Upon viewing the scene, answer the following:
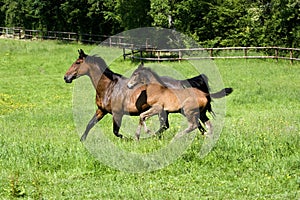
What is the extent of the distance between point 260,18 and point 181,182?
3482 cm

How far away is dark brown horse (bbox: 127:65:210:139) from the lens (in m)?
11.2

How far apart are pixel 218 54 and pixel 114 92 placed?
92.1 ft

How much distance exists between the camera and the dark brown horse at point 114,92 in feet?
38.8

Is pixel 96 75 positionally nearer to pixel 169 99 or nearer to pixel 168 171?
pixel 169 99

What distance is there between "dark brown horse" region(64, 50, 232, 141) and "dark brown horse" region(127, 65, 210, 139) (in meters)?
0.22

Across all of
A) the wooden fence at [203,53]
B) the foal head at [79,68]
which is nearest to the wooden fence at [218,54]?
the wooden fence at [203,53]

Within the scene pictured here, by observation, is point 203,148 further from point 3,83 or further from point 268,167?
point 3,83

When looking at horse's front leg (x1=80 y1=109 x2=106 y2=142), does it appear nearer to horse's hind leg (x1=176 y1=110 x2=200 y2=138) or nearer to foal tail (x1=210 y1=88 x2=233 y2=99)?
horse's hind leg (x1=176 y1=110 x2=200 y2=138)

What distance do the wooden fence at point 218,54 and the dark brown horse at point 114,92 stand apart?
70.7 feet

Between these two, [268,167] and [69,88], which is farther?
[69,88]

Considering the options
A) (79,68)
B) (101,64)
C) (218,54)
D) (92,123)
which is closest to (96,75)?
(101,64)

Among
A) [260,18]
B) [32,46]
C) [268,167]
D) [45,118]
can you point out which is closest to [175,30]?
[260,18]

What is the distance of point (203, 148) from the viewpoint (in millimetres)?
9664

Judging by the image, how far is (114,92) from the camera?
12.4 meters
